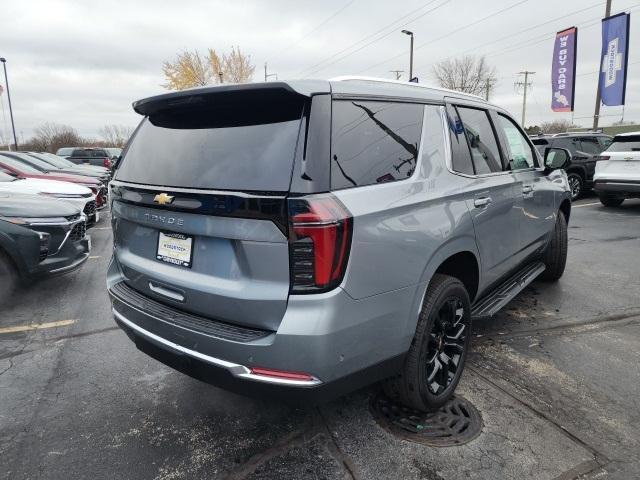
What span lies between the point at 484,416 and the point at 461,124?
1.86 m

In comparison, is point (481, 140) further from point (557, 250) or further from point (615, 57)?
point (615, 57)

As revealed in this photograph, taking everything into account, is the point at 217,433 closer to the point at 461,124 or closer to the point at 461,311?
the point at 461,311

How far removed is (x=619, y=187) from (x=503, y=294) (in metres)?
8.44

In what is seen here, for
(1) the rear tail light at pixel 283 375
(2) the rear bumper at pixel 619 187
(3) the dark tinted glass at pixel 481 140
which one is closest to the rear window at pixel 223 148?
(1) the rear tail light at pixel 283 375

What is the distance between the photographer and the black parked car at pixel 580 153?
1223cm

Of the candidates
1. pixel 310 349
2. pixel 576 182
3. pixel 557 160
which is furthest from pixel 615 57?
pixel 310 349

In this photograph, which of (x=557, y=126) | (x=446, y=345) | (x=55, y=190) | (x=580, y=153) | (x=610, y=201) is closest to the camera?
(x=446, y=345)

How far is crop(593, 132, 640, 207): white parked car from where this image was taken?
388 inches

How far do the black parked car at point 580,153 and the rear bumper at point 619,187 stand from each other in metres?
1.61

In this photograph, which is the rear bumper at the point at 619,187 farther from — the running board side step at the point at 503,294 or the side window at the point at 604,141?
the running board side step at the point at 503,294

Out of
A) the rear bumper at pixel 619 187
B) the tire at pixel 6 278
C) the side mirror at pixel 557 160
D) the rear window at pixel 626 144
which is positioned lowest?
the tire at pixel 6 278

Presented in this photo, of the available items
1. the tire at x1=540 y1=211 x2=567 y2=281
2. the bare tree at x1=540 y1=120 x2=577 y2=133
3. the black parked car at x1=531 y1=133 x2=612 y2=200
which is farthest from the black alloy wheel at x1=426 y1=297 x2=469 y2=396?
the bare tree at x1=540 y1=120 x2=577 y2=133

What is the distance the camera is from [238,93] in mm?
2166

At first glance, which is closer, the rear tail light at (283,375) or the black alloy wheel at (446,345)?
the rear tail light at (283,375)
